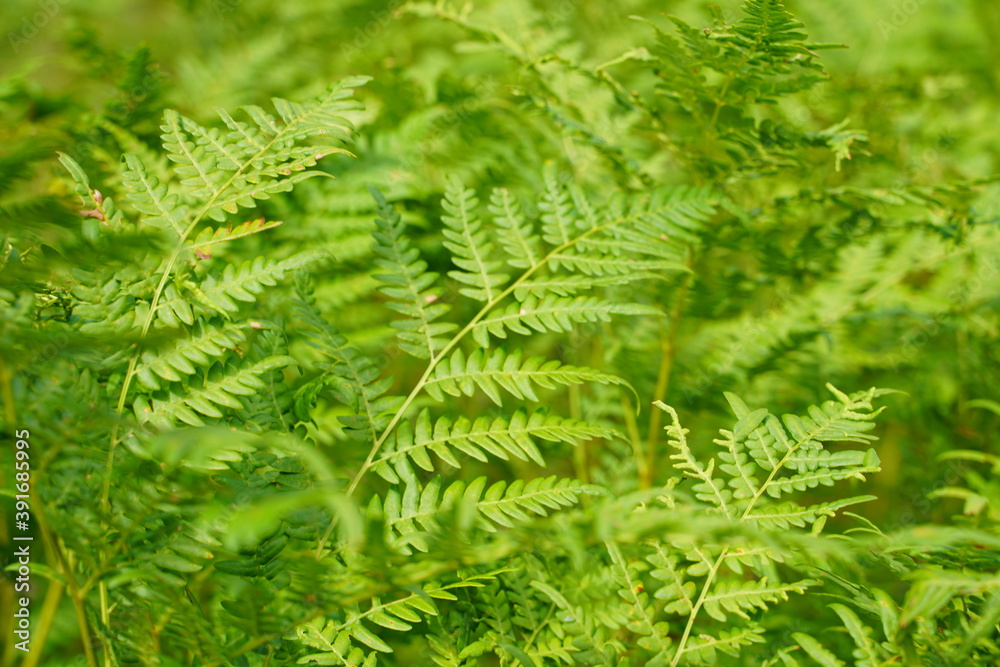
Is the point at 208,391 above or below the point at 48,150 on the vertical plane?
below

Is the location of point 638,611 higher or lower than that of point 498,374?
lower

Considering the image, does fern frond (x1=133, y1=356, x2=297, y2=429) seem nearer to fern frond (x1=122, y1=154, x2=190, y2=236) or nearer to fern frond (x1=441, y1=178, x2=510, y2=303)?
fern frond (x1=122, y1=154, x2=190, y2=236)

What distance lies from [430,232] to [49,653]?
1.27 m

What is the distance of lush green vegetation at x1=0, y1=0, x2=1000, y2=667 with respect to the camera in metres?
0.84

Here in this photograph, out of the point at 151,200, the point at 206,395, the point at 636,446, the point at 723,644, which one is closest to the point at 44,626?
the point at 206,395

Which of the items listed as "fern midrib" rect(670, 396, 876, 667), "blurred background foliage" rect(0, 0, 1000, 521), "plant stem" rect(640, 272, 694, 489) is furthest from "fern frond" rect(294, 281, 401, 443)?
"plant stem" rect(640, 272, 694, 489)

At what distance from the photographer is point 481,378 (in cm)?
106

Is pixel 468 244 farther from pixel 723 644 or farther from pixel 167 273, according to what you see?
pixel 723 644

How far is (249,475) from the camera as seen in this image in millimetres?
951

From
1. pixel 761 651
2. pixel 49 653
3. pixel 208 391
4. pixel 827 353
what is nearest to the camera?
pixel 208 391

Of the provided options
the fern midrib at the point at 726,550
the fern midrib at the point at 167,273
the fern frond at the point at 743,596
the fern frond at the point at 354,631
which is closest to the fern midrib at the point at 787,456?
the fern midrib at the point at 726,550

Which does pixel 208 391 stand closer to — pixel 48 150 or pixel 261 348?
pixel 261 348

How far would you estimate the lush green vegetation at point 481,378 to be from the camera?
0.84m

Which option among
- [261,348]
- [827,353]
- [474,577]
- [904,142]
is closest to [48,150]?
[261,348]
